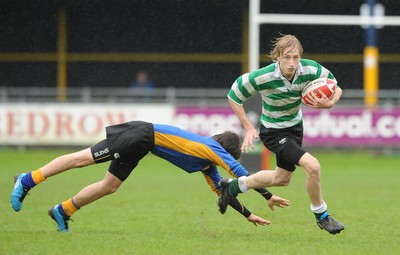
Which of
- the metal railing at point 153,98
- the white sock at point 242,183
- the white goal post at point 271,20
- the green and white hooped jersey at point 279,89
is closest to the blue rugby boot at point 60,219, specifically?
the white sock at point 242,183

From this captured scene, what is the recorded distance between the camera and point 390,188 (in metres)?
12.6

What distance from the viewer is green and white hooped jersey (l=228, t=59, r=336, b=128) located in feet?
24.5

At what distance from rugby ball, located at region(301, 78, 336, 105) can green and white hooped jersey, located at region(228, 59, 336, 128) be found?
99 mm

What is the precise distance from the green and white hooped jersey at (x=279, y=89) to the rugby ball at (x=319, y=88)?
0.10 meters

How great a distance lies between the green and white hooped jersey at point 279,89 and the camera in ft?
24.5

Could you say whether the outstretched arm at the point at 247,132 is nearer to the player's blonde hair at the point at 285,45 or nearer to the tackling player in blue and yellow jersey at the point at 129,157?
the tackling player in blue and yellow jersey at the point at 129,157

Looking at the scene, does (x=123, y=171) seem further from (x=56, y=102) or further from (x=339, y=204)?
(x=56, y=102)

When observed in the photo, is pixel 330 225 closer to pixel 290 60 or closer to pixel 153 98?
pixel 290 60

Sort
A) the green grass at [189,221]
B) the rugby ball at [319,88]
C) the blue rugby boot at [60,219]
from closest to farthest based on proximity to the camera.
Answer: the green grass at [189,221] < the rugby ball at [319,88] < the blue rugby boot at [60,219]

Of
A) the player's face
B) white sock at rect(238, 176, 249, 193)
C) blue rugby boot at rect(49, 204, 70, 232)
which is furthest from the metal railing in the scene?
the player's face

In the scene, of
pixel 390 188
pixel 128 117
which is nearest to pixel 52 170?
pixel 390 188

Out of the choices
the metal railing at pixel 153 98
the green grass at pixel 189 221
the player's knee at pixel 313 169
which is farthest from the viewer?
the metal railing at pixel 153 98

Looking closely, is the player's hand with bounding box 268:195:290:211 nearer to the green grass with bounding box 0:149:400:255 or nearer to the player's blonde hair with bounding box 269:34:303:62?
the green grass with bounding box 0:149:400:255

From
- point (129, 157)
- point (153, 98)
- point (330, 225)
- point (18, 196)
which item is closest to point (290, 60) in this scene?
point (330, 225)
